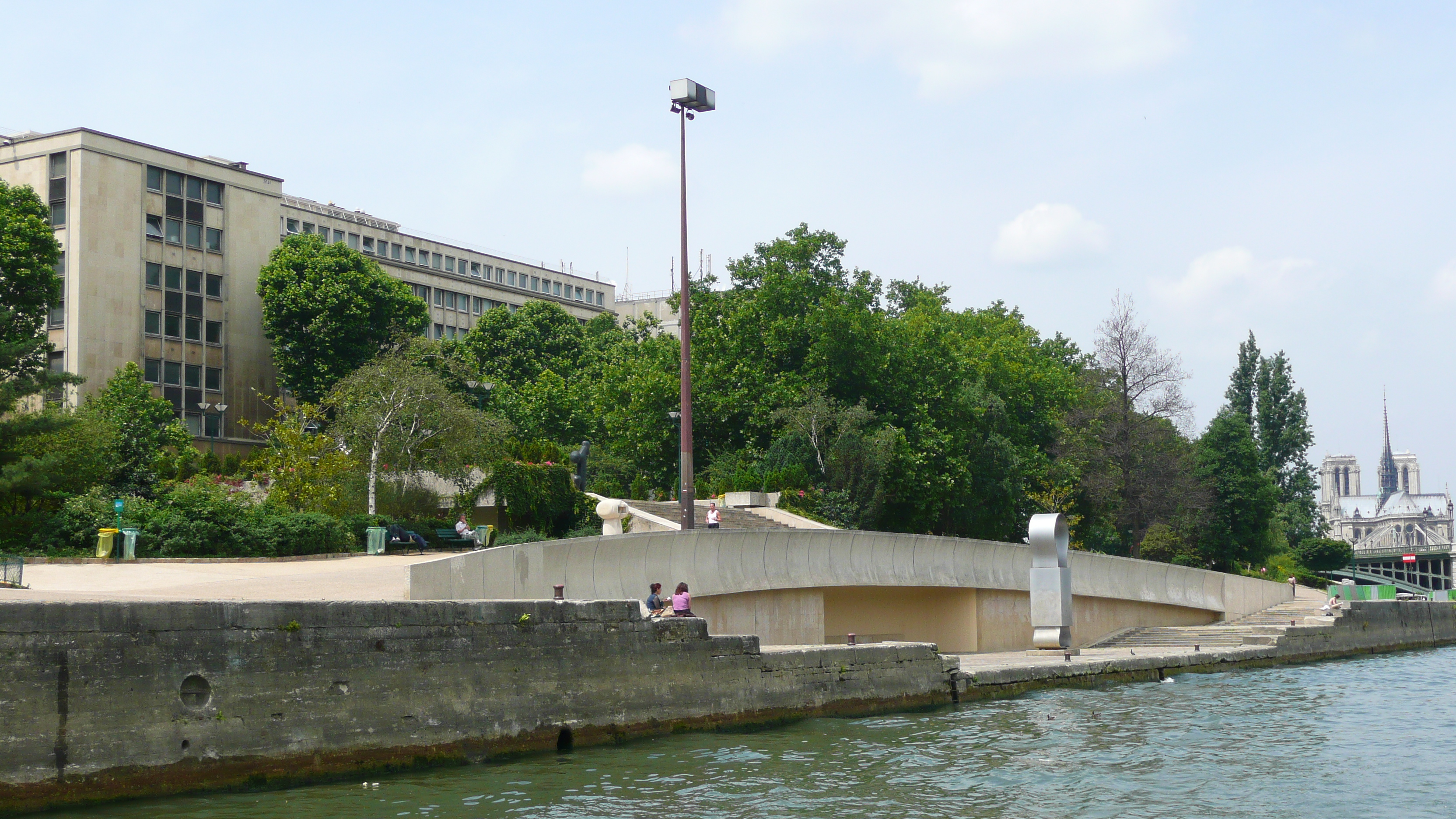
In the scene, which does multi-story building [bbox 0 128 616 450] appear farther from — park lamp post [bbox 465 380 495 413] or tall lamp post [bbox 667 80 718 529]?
tall lamp post [bbox 667 80 718 529]

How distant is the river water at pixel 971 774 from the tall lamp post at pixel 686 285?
9.19m

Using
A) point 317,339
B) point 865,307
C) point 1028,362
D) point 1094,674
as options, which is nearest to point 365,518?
point 1094,674

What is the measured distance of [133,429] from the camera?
4019cm

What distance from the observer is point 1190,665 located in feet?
105

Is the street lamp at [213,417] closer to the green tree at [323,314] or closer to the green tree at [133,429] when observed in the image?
the green tree at [133,429]

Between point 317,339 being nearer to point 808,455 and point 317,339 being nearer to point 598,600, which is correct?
point 808,455

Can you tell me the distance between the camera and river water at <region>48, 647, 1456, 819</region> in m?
13.6

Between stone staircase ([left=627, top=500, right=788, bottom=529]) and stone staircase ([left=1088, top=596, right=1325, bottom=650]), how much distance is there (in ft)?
33.5

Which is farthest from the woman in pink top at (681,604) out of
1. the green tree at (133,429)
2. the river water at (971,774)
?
the green tree at (133,429)

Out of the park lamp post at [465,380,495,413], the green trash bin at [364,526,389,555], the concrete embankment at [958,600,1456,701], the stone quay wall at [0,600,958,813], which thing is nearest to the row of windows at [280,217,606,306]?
the park lamp post at [465,380,495,413]

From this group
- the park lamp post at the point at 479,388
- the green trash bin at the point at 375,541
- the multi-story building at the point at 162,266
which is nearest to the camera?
the green trash bin at the point at 375,541

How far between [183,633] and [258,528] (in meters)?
15.1

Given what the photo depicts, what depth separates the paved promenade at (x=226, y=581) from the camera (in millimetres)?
19984

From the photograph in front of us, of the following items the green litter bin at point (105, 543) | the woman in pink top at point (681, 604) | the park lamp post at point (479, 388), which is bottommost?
the woman in pink top at point (681, 604)
